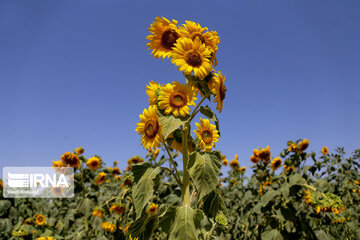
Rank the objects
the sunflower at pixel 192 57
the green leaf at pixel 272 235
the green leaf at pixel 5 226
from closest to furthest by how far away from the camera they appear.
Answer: the sunflower at pixel 192 57
the green leaf at pixel 272 235
the green leaf at pixel 5 226

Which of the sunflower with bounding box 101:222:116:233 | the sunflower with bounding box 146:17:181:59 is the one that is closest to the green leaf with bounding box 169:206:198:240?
the sunflower with bounding box 146:17:181:59

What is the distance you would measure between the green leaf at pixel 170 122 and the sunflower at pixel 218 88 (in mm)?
256

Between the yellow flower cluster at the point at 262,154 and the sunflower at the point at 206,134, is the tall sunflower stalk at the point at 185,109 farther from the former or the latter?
the yellow flower cluster at the point at 262,154

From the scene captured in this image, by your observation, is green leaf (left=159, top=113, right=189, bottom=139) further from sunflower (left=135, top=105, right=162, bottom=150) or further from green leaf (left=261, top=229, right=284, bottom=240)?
green leaf (left=261, top=229, right=284, bottom=240)

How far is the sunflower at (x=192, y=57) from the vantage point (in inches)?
65.1

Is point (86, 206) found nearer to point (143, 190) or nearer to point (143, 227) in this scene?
point (143, 227)

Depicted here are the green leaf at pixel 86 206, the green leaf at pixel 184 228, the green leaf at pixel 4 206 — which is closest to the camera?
the green leaf at pixel 184 228

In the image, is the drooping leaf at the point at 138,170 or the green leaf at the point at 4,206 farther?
the green leaf at the point at 4,206

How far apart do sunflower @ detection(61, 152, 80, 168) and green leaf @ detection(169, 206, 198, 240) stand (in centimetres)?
292

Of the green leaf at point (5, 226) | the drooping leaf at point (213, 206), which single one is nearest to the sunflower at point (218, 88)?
the drooping leaf at point (213, 206)

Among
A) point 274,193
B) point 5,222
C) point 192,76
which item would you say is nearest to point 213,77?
point 192,76

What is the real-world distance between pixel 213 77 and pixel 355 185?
4.55 m

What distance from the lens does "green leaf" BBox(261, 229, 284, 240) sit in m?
3.21

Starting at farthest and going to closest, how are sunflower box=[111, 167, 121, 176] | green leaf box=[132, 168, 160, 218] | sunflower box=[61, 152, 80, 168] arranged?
sunflower box=[111, 167, 121, 176] → sunflower box=[61, 152, 80, 168] → green leaf box=[132, 168, 160, 218]
